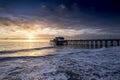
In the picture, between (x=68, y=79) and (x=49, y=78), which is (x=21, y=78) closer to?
(x=49, y=78)

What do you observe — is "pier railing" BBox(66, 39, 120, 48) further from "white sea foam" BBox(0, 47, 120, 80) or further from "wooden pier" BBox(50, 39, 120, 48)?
"white sea foam" BBox(0, 47, 120, 80)

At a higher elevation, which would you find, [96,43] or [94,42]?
[94,42]

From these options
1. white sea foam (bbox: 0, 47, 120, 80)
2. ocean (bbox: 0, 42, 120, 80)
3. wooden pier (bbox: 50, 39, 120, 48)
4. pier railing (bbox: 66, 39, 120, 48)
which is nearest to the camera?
white sea foam (bbox: 0, 47, 120, 80)

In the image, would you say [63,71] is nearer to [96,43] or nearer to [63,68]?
[63,68]

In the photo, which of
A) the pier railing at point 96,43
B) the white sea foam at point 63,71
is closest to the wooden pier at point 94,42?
the pier railing at point 96,43

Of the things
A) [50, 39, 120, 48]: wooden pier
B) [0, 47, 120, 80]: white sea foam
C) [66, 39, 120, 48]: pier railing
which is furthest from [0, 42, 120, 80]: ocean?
[66, 39, 120, 48]: pier railing

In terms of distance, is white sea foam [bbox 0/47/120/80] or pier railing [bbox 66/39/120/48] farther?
pier railing [bbox 66/39/120/48]

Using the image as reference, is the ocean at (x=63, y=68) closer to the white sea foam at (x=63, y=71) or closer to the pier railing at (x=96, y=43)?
the white sea foam at (x=63, y=71)

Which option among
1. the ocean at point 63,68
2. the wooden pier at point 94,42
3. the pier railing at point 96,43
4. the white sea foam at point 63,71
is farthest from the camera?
the pier railing at point 96,43

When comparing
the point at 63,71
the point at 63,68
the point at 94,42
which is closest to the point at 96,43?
the point at 94,42

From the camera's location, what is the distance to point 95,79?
7.88 m

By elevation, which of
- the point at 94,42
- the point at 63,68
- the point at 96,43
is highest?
the point at 94,42

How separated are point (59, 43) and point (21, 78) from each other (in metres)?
57.2

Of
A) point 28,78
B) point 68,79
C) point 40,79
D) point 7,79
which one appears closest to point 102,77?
point 68,79
